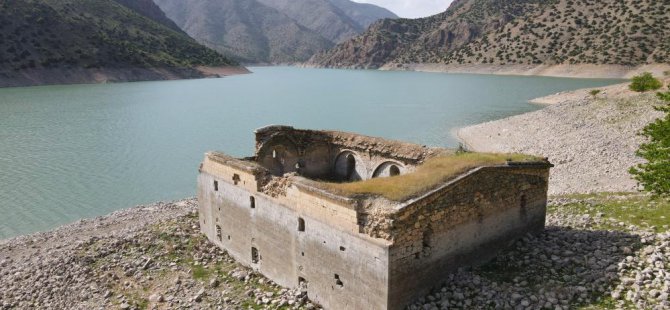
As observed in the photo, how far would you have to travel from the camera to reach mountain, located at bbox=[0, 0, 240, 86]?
326 feet

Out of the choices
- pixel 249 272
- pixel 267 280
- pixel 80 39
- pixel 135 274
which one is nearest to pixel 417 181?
pixel 267 280

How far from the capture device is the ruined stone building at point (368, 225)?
12.2 m

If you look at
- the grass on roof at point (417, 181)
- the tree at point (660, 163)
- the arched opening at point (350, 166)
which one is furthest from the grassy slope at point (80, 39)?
the tree at point (660, 163)

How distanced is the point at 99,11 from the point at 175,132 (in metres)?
106

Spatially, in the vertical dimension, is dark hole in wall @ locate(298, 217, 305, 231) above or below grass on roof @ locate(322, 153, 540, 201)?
below

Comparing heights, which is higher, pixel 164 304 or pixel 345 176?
pixel 345 176

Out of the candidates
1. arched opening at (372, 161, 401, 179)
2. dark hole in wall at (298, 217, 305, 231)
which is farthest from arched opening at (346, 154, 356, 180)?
dark hole in wall at (298, 217, 305, 231)

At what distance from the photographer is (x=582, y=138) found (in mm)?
38562

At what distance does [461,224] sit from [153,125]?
5068 cm

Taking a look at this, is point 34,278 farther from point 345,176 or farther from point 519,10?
point 519,10

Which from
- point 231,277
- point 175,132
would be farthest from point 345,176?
point 175,132

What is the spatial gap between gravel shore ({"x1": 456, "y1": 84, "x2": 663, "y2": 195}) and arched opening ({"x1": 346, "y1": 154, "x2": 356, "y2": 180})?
11.0 metres

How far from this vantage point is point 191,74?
429 ft

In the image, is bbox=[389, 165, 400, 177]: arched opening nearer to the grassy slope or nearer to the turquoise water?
the turquoise water
